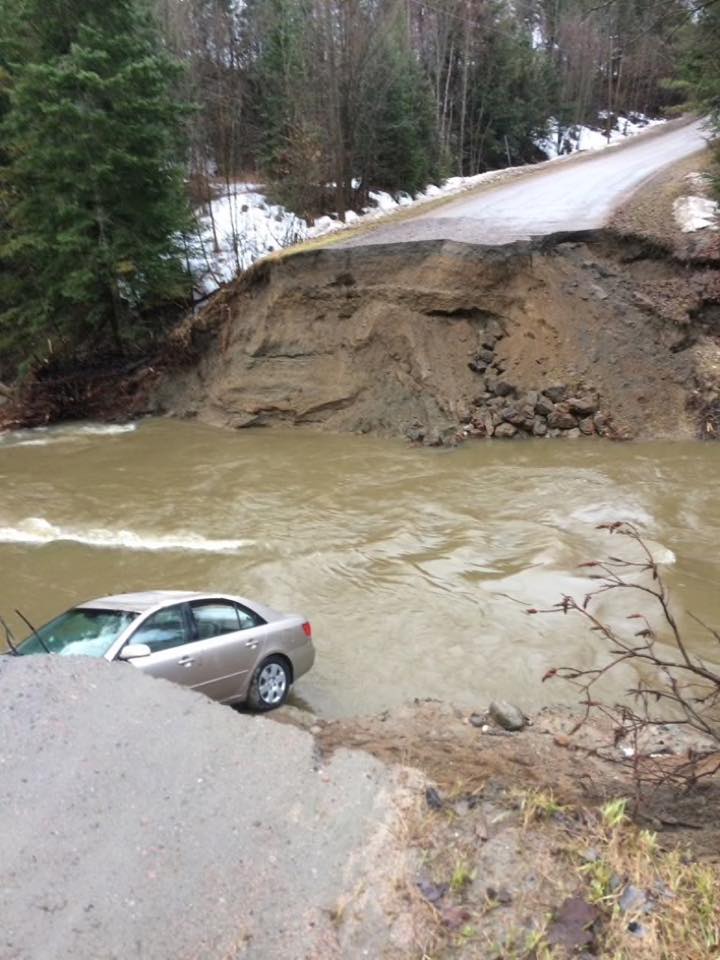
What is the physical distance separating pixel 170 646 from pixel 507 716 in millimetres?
3122

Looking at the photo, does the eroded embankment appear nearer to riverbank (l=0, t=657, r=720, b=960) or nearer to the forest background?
the forest background

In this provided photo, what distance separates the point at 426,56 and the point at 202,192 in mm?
18527

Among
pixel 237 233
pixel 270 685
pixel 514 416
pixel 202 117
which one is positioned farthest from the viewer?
pixel 202 117

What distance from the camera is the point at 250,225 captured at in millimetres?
27750

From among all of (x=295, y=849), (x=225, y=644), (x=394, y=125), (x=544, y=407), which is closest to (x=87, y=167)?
(x=394, y=125)

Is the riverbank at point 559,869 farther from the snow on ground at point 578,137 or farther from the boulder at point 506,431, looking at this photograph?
the snow on ground at point 578,137

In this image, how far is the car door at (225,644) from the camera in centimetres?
744

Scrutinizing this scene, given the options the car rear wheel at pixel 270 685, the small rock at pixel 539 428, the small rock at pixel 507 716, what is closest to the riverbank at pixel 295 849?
the small rock at pixel 507 716

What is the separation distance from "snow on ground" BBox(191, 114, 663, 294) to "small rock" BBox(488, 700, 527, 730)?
20216 millimetres

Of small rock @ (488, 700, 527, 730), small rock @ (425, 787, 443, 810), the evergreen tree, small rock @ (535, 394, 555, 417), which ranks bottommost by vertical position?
small rock @ (535, 394, 555, 417)

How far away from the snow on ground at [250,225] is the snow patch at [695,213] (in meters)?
10.1

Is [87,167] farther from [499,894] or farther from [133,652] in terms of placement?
[499,894]

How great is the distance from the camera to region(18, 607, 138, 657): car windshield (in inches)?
273

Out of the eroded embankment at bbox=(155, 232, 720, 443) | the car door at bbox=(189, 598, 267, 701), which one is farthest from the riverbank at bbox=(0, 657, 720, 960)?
the eroded embankment at bbox=(155, 232, 720, 443)
